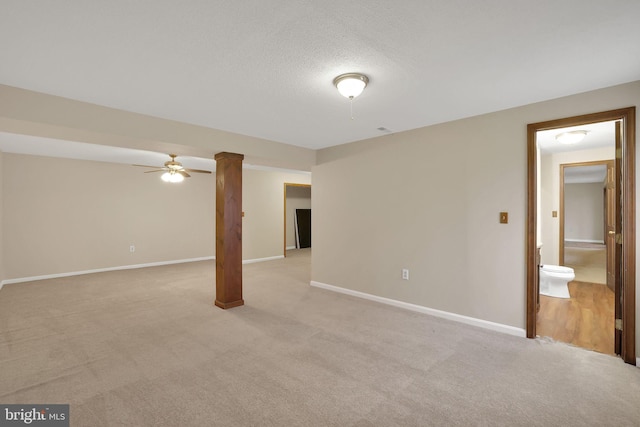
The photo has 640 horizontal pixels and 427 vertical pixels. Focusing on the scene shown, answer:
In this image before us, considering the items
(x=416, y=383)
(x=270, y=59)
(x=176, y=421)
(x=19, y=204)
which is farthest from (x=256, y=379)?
(x=19, y=204)

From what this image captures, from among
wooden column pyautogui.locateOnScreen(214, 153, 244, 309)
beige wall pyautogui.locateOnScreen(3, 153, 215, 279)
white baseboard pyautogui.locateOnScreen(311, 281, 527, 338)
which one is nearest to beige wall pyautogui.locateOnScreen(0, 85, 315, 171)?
wooden column pyautogui.locateOnScreen(214, 153, 244, 309)

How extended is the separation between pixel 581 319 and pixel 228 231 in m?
4.32

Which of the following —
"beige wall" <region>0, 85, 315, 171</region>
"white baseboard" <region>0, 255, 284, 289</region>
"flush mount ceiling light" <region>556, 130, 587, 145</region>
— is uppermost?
"flush mount ceiling light" <region>556, 130, 587, 145</region>

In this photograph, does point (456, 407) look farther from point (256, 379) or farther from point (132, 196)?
point (132, 196)

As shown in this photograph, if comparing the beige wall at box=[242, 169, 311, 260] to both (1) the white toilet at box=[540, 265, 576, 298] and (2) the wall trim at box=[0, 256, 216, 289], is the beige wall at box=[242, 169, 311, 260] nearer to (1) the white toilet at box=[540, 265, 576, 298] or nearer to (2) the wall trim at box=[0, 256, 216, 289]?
(2) the wall trim at box=[0, 256, 216, 289]

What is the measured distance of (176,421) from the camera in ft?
5.68

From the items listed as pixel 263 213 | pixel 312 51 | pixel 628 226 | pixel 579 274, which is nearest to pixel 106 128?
pixel 312 51

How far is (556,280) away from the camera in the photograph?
4.14m

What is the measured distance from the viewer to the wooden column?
12.6 feet

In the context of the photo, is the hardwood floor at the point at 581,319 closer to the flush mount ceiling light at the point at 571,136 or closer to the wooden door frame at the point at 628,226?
the wooden door frame at the point at 628,226

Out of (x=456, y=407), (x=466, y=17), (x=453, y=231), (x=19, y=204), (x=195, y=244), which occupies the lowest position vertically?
(x=456, y=407)

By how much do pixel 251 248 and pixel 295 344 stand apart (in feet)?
15.8

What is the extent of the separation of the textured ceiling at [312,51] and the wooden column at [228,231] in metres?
1.07

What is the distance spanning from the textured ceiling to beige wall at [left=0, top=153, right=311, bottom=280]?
396cm
